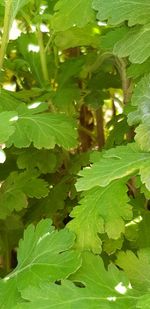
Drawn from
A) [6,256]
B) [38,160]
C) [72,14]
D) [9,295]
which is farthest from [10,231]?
[72,14]

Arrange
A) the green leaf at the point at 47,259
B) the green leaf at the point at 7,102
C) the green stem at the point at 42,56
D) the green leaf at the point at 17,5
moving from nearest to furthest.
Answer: the green leaf at the point at 47,259 → the green leaf at the point at 17,5 → the green leaf at the point at 7,102 → the green stem at the point at 42,56

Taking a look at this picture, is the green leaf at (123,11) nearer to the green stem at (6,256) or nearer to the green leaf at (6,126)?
the green leaf at (6,126)

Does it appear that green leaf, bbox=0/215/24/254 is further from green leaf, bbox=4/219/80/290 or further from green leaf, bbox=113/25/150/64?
green leaf, bbox=113/25/150/64

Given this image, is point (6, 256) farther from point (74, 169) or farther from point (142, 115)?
point (142, 115)

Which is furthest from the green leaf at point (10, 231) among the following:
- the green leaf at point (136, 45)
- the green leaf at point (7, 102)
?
the green leaf at point (136, 45)

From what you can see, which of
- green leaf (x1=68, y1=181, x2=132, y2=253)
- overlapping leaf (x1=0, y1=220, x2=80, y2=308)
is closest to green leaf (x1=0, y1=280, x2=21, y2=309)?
overlapping leaf (x1=0, y1=220, x2=80, y2=308)

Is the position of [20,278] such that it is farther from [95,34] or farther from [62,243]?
[95,34]

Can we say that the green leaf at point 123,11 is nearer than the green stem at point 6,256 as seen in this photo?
Yes
